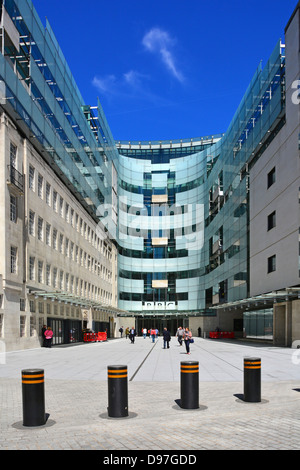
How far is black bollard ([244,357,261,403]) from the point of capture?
988cm

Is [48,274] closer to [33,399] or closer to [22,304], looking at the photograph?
[22,304]

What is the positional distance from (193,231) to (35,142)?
154 ft

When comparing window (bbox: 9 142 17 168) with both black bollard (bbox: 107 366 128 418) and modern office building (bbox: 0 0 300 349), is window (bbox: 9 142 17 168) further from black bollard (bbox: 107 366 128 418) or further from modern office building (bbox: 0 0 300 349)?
black bollard (bbox: 107 366 128 418)

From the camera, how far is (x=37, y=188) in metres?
34.0

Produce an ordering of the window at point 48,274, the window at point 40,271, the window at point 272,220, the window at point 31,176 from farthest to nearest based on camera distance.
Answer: the window at point 48,274 → the window at point 272,220 → the window at point 40,271 → the window at point 31,176

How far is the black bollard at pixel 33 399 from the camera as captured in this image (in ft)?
26.1

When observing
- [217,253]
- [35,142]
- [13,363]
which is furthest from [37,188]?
[217,253]

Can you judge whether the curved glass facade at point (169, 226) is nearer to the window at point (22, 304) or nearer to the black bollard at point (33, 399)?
the window at point (22, 304)

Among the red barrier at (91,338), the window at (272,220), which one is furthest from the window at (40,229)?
the window at (272,220)

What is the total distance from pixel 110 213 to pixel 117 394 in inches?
2365

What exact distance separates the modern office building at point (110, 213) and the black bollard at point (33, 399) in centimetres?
1925

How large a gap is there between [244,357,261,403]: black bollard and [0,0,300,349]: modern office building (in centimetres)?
1874

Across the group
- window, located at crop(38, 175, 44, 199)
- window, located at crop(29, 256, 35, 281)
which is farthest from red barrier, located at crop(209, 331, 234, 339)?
window, located at crop(38, 175, 44, 199)

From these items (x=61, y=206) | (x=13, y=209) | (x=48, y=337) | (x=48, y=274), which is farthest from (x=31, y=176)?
(x=48, y=337)
